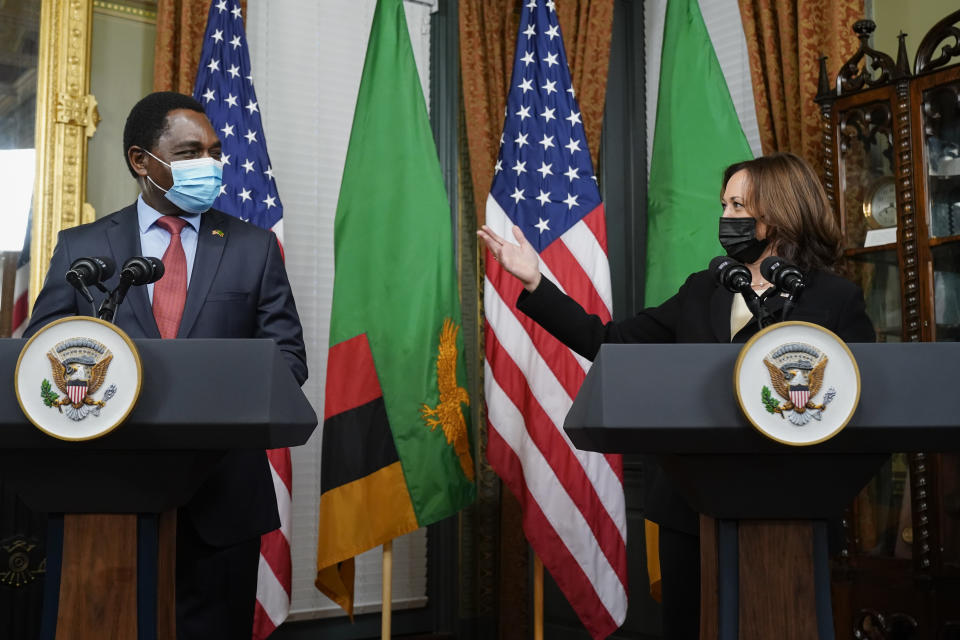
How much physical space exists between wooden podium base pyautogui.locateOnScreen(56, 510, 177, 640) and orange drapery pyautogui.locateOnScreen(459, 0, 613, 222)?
289 cm

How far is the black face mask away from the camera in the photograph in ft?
7.03

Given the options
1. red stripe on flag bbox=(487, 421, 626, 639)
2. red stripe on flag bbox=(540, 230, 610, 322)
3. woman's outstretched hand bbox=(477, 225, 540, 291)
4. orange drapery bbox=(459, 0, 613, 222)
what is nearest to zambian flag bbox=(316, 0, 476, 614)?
red stripe on flag bbox=(487, 421, 626, 639)

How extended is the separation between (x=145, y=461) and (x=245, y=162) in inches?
80.7

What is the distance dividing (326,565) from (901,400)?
2.19 meters

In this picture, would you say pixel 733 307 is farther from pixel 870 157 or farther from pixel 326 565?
pixel 326 565

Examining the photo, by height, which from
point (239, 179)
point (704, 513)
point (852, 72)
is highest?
point (852, 72)

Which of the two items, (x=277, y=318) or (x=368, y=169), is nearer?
(x=277, y=318)

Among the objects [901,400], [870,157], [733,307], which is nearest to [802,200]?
[733,307]

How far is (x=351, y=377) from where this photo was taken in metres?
3.18

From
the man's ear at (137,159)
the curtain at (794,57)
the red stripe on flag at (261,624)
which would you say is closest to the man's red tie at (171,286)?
the man's ear at (137,159)

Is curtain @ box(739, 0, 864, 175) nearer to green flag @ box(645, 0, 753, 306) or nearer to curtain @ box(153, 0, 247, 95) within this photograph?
green flag @ box(645, 0, 753, 306)

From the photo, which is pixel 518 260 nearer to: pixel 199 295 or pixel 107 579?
pixel 199 295

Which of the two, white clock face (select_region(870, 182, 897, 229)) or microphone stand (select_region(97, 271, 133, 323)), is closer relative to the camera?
microphone stand (select_region(97, 271, 133, 323))

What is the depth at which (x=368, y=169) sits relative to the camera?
3.33m
